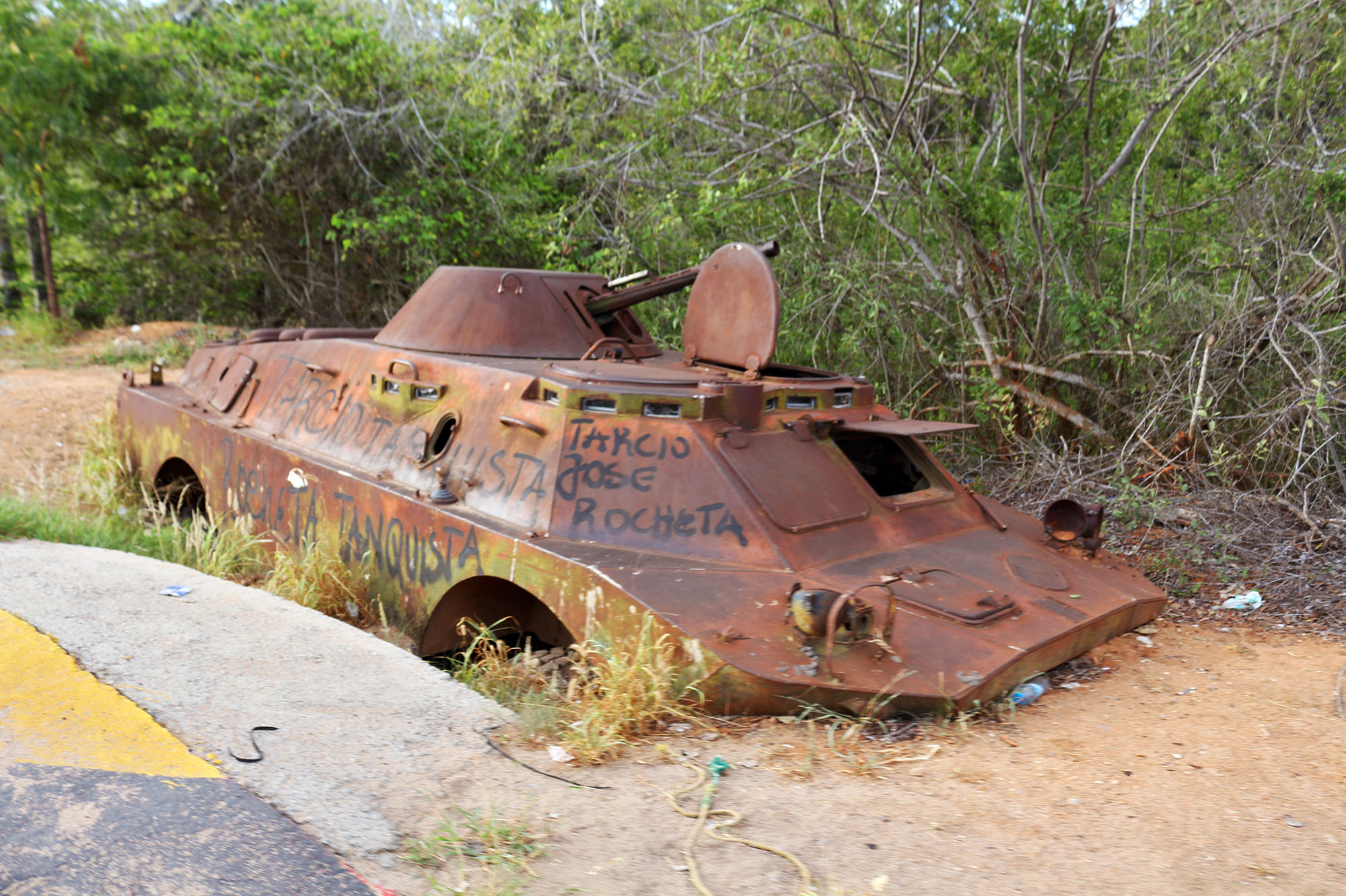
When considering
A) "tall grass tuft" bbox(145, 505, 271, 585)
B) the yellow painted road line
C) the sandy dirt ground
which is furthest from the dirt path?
"tall grass tuft" bbox(145, 505, 271, 585)

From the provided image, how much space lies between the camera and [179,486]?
781 cm

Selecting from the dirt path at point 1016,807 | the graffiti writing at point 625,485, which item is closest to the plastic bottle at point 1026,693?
the dirt path at point 1016,807

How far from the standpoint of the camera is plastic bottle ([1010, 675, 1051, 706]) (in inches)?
160

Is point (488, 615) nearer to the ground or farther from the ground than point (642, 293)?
nearer to the ground

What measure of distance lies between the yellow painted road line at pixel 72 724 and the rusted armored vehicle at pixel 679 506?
148cm

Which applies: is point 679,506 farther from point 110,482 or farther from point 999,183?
point 110,482

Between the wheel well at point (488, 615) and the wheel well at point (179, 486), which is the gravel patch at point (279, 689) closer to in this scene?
the wheel well at point (488, 615)

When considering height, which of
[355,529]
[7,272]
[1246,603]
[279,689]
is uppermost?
[7,272]

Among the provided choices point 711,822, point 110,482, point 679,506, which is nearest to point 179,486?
point 110,482

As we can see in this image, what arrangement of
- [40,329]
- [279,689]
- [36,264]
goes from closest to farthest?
1. [279,689]
2. [40,329]
3. [36,264]

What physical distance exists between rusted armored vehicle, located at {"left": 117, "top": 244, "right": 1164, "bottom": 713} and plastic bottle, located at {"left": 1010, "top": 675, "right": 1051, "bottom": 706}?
134 millimetres

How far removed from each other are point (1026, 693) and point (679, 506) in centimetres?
155

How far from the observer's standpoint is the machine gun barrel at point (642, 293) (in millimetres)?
5794

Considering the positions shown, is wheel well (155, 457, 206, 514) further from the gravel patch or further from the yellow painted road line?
the yellow painted road line
